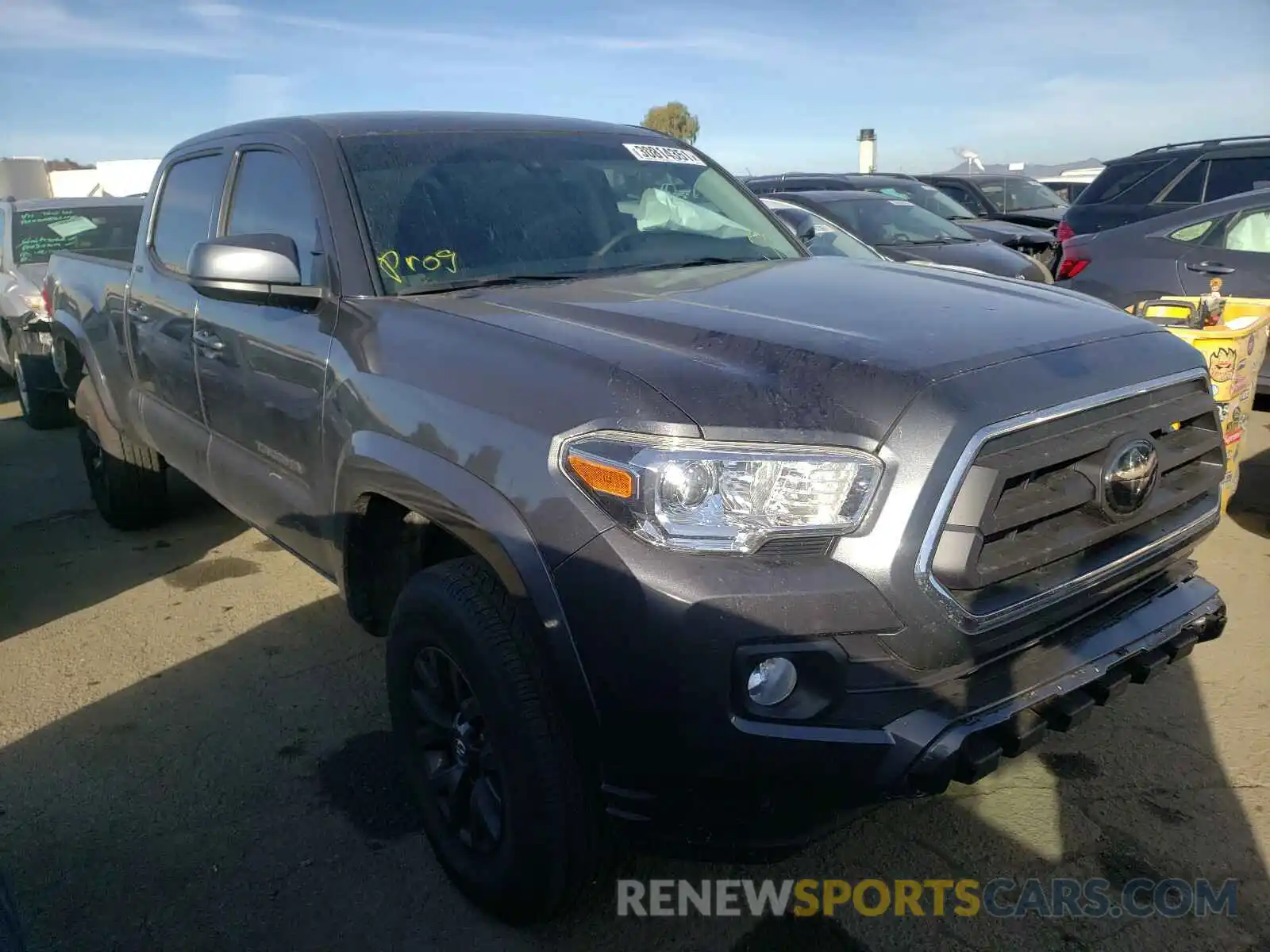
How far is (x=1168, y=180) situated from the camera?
905 cm

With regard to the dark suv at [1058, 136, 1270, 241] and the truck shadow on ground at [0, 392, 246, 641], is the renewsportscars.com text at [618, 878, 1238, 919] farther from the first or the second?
the dark suv at [1058, 136, 1270, 241]

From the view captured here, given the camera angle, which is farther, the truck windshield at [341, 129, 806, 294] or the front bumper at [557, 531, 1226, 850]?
the truck windshield at [341, 129, 806, 294]

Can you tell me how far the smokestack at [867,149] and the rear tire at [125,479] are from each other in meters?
19.0

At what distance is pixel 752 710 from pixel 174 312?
10.0 ft

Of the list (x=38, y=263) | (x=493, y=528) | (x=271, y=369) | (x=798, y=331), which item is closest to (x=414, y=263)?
(x=271, y=369)

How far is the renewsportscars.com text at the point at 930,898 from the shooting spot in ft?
8.00

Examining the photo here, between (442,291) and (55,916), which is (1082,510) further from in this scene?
(55,916)

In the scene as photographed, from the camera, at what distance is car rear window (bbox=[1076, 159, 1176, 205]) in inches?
361

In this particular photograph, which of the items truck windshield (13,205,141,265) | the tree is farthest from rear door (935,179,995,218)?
the tree

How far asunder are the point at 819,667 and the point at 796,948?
2.87 ft

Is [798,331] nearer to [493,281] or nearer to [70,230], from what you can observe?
[493,281]

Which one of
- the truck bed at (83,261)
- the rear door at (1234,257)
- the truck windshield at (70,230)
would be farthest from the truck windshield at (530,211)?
the truck windshield at (70,230)

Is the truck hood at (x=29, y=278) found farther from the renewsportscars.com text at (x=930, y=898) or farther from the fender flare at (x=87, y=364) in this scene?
the renewsportscars.com text at (x=930, y=898)

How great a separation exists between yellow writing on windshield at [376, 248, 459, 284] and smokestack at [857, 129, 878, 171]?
20301 millimetres
